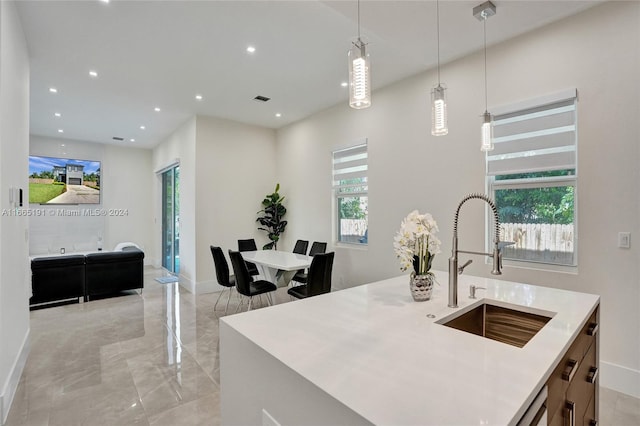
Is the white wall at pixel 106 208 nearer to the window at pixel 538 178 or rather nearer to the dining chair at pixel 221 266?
the dining chair at pixel 221 266

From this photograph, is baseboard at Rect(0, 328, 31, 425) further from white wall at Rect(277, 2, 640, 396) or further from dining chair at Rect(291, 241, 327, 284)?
white wall at Rect(277, 2, 640, 396)

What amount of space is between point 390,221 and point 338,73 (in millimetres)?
2055

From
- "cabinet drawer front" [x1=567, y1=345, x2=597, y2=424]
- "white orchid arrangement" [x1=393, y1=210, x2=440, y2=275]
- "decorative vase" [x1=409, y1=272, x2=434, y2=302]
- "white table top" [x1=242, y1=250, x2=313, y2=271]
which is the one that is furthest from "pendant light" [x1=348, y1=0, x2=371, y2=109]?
"white table top" [x1=242, y1=250, x2=313, y2=271]

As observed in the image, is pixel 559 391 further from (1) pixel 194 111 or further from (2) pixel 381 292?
(1) pixel 194 111

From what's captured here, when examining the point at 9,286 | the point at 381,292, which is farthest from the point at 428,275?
the point at 9,286

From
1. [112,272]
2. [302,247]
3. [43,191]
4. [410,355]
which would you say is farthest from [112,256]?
[410,355]

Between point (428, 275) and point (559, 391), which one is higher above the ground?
point (428, 275)

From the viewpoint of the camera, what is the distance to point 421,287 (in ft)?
5.54

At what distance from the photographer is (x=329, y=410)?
0.82 m

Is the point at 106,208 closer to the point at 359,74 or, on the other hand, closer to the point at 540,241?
the point at 359,74

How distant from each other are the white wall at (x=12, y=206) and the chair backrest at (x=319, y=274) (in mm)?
2446

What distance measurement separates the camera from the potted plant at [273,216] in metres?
6.24

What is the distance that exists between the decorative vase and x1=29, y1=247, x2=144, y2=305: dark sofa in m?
5.09

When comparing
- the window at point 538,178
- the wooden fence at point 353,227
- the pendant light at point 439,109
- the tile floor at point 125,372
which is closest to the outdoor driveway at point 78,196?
the tile floor at point 125,372
